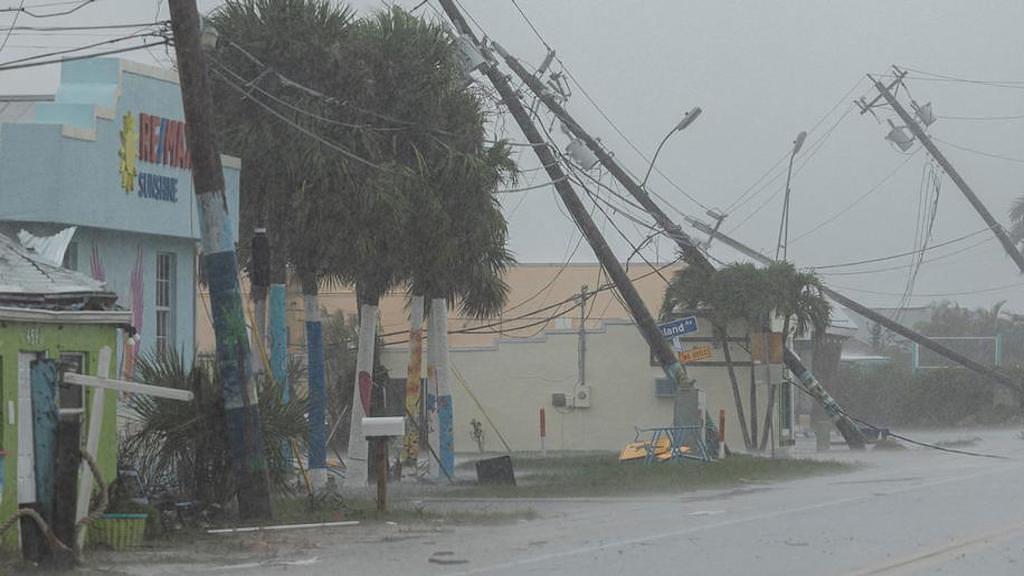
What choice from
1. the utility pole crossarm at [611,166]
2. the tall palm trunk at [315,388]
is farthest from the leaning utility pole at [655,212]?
the tall palm trunk at [315,388]

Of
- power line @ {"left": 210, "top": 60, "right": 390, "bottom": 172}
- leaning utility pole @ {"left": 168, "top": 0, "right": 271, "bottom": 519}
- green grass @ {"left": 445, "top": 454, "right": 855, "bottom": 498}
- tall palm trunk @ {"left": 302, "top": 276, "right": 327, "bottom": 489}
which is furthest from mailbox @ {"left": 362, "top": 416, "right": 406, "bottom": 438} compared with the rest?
green grass @ {"left": 445, "top": 454, "right": 855, "bottom": 498}

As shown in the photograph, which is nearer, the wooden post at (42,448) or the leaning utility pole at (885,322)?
the wooden post at (42,448)

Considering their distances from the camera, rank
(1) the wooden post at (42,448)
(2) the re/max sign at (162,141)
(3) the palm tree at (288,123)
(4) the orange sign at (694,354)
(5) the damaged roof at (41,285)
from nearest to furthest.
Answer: (1) the wooden post at (42,448), (5) the damaged roof at (41,285), (2) the re/max sign at (162,141), (3) the palm tree at (288,123), (4) the orange sign at (694,354)

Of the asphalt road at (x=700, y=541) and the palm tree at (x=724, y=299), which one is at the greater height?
the palm tree at (x=724, y=299)

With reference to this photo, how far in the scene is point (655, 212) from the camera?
36.8 m

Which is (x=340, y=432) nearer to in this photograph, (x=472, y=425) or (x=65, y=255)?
(x=472, y=425)

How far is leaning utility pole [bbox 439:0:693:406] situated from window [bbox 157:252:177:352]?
10.1 metres

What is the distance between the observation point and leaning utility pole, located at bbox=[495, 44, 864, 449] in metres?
32.8

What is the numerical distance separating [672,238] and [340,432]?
11901 mm

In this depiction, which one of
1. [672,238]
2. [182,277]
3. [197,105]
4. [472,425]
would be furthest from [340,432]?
[197,105]

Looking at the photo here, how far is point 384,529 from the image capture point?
18.5 m

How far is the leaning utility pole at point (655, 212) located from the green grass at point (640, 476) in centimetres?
554

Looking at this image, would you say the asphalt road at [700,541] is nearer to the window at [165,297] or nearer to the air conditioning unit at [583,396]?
the window at [165,297]

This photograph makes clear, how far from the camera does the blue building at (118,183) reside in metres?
20.4
